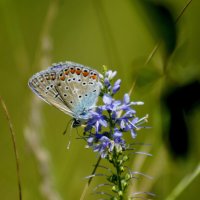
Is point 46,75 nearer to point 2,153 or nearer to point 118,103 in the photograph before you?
point 118,103

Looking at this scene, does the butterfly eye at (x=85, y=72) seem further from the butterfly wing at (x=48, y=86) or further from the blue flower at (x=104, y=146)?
the blue flower at (x=104, y=146)

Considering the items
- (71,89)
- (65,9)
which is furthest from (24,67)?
(65,9)

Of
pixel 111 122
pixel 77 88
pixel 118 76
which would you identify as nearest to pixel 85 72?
pixel 77 88

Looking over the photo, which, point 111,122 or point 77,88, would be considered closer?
point 111,122

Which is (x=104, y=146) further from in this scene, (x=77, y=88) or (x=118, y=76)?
(x=118, y=76)

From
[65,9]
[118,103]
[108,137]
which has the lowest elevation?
[65,9]
